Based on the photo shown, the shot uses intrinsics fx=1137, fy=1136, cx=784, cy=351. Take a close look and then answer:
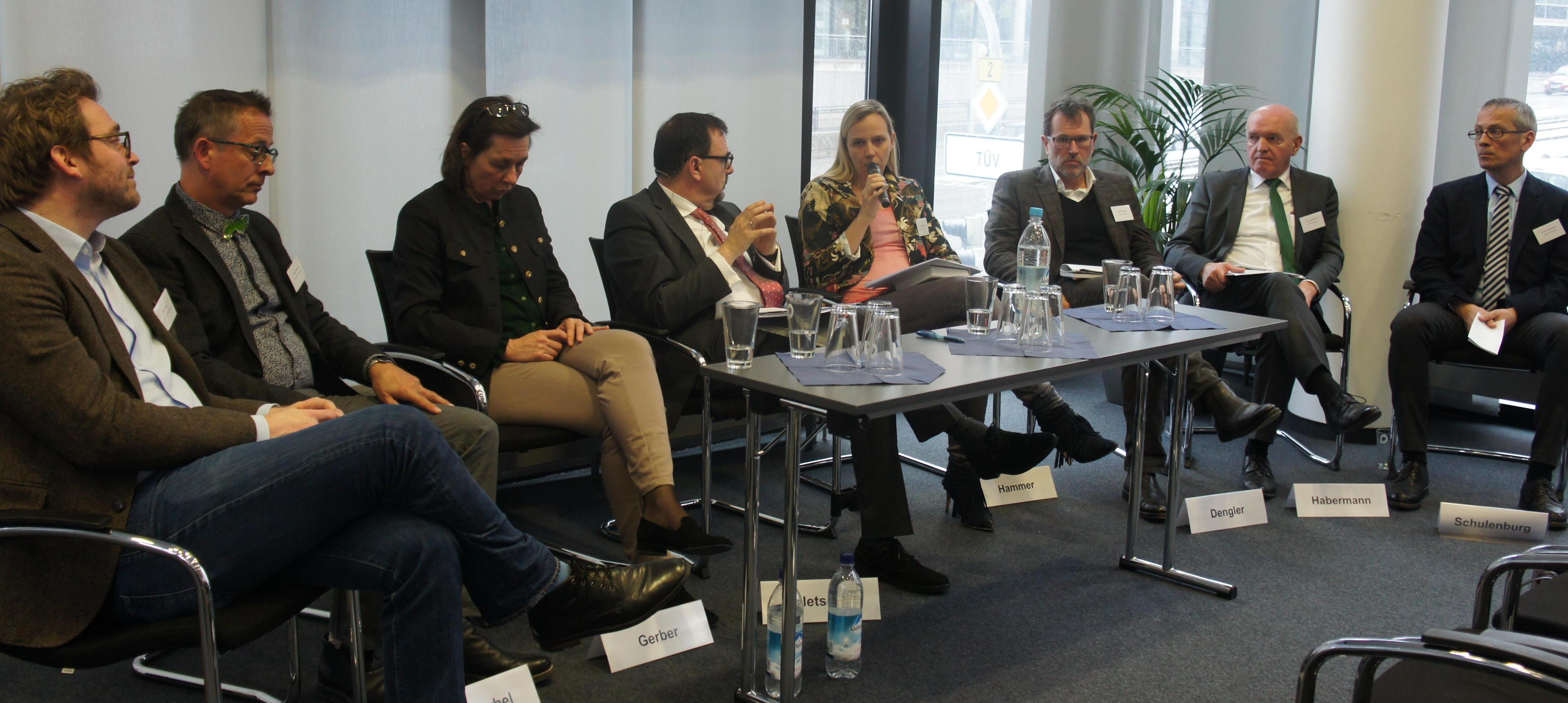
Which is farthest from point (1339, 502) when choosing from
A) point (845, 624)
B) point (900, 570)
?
point (845, 624)

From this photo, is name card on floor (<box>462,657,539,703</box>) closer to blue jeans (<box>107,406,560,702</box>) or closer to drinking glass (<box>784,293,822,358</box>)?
blue jeans (<box>107,406,560,702</box>)

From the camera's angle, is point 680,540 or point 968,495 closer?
point 680,540

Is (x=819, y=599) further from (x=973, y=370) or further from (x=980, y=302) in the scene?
(x=980, y=302)

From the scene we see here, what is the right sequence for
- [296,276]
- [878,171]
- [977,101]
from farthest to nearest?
1. [977,101]
2. [878,171]
3. [296,276]

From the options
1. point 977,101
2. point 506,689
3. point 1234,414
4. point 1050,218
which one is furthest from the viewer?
point 977,101

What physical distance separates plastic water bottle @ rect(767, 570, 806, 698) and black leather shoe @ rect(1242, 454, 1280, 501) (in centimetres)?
220

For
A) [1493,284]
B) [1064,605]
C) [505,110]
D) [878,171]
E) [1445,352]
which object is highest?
[505,110]

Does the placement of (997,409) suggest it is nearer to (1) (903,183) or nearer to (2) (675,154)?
(1) (903,183)

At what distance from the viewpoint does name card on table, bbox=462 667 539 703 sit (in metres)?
2.10

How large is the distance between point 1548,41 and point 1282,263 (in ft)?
5.39

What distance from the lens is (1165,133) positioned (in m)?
5.23

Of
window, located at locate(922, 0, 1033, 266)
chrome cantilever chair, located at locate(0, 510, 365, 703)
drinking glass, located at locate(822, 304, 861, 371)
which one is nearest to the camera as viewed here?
chrome cantilever chair, located at locate(0, 510, 365, 703)

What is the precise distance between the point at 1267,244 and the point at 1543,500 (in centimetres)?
135

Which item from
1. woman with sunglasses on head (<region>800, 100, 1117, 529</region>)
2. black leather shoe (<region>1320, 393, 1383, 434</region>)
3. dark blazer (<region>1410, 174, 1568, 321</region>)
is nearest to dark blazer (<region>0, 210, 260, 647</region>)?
woman with sunglasses on head (<region>800, 100, 1117, 529</region>)
